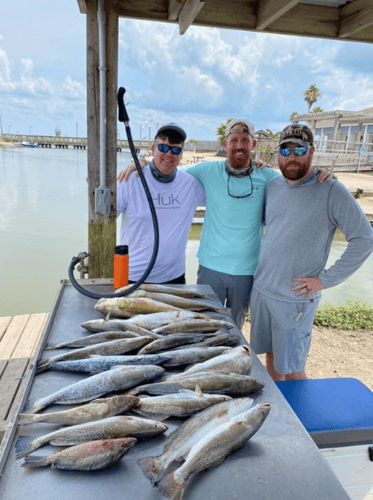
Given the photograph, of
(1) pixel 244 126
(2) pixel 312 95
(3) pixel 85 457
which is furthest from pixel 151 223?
(2) pixel 312 95

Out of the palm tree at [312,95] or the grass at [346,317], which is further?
the palm tree at [312,95]

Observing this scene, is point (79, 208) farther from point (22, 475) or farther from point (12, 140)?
point (12, 140)

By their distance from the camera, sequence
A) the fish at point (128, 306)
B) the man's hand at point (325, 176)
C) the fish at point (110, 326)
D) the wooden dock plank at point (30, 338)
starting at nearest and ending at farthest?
1. the fish at point (110, 326)
2. the fish at point (128, 306)
3. the man's hand at point (325, 176)
4. the wooden dock plank at point (30, 338)

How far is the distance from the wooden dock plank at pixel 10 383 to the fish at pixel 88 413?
1.94 m

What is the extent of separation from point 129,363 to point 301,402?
111 cm

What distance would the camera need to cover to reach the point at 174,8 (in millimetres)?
2781

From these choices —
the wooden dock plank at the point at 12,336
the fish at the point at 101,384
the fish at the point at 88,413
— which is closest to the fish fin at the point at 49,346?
the fish at the point at 101,384

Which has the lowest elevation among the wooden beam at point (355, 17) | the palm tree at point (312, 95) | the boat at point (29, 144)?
the wooden beam at point (355, 17)

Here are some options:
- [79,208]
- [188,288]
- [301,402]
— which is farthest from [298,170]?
[79,208]

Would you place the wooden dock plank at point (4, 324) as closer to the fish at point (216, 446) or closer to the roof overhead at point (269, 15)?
the roof overhead at point (269, 15)

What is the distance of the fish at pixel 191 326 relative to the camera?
198 centimetres

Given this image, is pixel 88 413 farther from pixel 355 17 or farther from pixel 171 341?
pixel 355 17

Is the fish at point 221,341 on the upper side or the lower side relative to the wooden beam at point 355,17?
lower

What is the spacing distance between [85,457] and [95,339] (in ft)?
2.43
